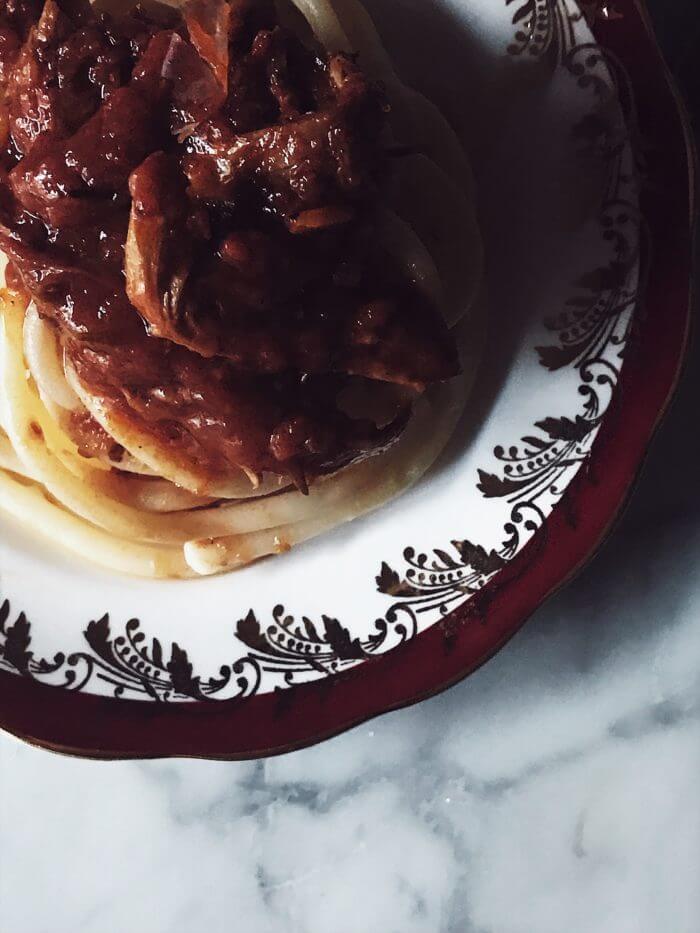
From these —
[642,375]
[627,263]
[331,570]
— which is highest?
[627,263]

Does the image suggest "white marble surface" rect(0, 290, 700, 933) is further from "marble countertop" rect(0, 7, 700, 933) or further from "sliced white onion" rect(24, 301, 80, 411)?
"sliced white onion" rect(24, 301, 80, 411)

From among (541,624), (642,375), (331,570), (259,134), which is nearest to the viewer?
(259,134)

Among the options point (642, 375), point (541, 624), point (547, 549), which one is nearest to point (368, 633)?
point (547, 549)

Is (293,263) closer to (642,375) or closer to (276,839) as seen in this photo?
A: (642,375)

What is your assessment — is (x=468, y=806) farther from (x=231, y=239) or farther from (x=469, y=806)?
(x=231, y=239)

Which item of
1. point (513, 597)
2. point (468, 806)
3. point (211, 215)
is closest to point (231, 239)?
point (211, 215)

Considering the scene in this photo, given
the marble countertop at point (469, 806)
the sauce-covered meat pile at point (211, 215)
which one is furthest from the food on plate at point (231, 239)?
the marble countertop at point (469, 806)
